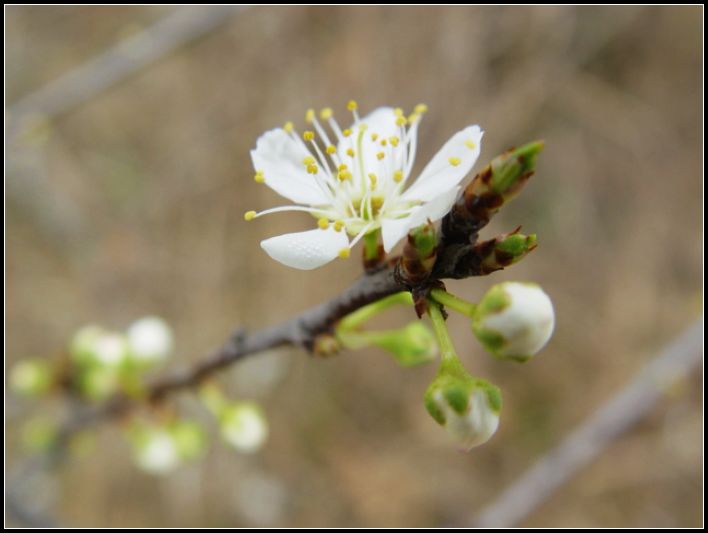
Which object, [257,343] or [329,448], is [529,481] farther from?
[329,448]

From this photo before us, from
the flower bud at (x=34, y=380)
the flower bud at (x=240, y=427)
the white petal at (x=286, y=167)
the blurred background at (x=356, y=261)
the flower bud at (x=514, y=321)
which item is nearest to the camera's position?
the flower bud at (x=514, y=321)

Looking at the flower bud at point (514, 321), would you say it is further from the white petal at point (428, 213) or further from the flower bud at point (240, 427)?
the flower bud at point (240, 427)

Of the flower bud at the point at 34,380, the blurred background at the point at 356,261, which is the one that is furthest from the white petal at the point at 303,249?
the blurred background at the point at 356,261

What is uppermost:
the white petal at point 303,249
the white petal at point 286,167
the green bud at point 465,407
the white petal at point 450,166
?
the white petal at point 286,167

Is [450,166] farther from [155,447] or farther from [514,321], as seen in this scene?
[155,447]

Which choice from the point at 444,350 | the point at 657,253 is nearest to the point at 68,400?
the point at 444,350

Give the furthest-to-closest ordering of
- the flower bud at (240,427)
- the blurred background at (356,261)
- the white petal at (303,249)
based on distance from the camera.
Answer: the blurred background at (356,261), the flower bud at (240,427), the white petal at (303,249)
